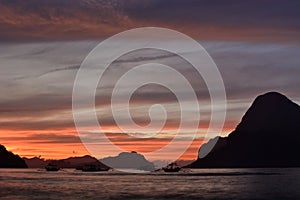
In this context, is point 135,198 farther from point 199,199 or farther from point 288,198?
point 288,198

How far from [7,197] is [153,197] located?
31.3m

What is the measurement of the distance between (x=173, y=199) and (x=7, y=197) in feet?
117

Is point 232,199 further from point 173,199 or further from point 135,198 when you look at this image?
point 135,198

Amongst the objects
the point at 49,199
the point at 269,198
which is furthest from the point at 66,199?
the point at 269,198

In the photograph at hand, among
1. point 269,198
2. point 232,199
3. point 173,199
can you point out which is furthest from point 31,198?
point 269,198

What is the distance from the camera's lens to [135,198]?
4530 inches

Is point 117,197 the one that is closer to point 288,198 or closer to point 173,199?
point 173,199

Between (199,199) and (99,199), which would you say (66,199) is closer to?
(99,199)

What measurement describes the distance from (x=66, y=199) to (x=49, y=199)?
356cm

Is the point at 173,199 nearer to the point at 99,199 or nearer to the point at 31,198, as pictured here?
the point at 99,199

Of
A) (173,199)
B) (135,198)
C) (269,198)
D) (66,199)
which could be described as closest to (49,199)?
(66,199)

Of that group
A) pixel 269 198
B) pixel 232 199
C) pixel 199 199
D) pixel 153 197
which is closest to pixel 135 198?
pixel 153 197

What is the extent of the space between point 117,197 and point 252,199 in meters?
29.5

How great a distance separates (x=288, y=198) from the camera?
11831cm
